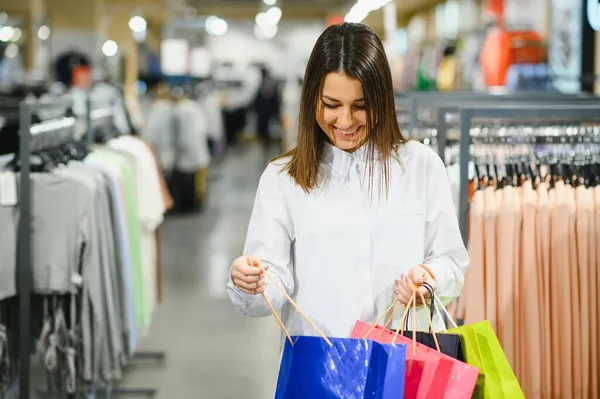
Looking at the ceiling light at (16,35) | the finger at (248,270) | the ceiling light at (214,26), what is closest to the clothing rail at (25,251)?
the finger at (248,270)

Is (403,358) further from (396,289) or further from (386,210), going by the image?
(386,210)

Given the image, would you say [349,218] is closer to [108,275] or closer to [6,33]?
[108,275]

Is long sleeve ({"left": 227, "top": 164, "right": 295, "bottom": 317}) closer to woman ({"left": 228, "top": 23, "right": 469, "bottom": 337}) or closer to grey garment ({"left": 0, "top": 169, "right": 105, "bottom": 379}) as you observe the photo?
woman ({"left": 228, "top": 23, "right": 469, "bottom": 337})

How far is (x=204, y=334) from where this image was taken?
6.29m

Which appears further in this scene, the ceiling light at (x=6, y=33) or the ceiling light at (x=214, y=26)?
the ceiling light at (x=214, y=26)

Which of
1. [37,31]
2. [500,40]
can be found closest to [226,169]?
[37,31]

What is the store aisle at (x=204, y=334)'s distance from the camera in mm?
5203

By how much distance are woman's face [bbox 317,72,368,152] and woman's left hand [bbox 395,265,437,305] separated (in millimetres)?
347

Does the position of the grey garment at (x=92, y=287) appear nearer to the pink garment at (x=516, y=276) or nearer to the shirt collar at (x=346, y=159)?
the pink garment at (x=516, y=276)

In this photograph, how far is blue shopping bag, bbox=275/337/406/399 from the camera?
Answer: 1.86 metres

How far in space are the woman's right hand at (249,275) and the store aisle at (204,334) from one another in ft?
9.78

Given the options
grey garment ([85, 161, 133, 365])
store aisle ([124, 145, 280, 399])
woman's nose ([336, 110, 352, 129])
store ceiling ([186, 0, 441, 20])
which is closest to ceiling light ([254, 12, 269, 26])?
store ceiling ([186, 0, 441, 20])

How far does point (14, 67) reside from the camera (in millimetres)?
14438

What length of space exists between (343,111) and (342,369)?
0.59 meters
